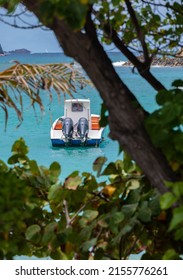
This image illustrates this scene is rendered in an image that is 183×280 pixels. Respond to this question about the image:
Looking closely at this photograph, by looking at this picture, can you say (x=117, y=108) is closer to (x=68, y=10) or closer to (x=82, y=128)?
(x=68, y=10)

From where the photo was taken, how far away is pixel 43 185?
4.33ft

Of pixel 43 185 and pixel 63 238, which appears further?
pixel 43 185

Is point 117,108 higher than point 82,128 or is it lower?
higher

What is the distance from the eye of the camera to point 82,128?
38.0 ft

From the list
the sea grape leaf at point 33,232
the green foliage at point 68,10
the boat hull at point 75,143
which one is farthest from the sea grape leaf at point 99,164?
the boat hull at point 75,143

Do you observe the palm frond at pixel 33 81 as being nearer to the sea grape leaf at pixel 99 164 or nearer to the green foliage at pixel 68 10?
the sea grape leaf at pixel 99 164

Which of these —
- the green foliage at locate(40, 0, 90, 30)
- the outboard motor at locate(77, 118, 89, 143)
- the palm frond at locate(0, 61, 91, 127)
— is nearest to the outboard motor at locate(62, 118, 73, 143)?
the outboard motor at locate(77, 118, 89, 143)

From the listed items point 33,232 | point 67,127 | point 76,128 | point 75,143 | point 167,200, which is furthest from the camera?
point 75,143

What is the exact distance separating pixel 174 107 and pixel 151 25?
0.74m

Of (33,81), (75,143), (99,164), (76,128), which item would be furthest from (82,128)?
(99,164)

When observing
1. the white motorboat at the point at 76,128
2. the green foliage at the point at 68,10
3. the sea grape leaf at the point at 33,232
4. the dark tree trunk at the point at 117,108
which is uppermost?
the green foliage at the point at 68,10

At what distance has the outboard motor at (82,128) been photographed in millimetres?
11484
